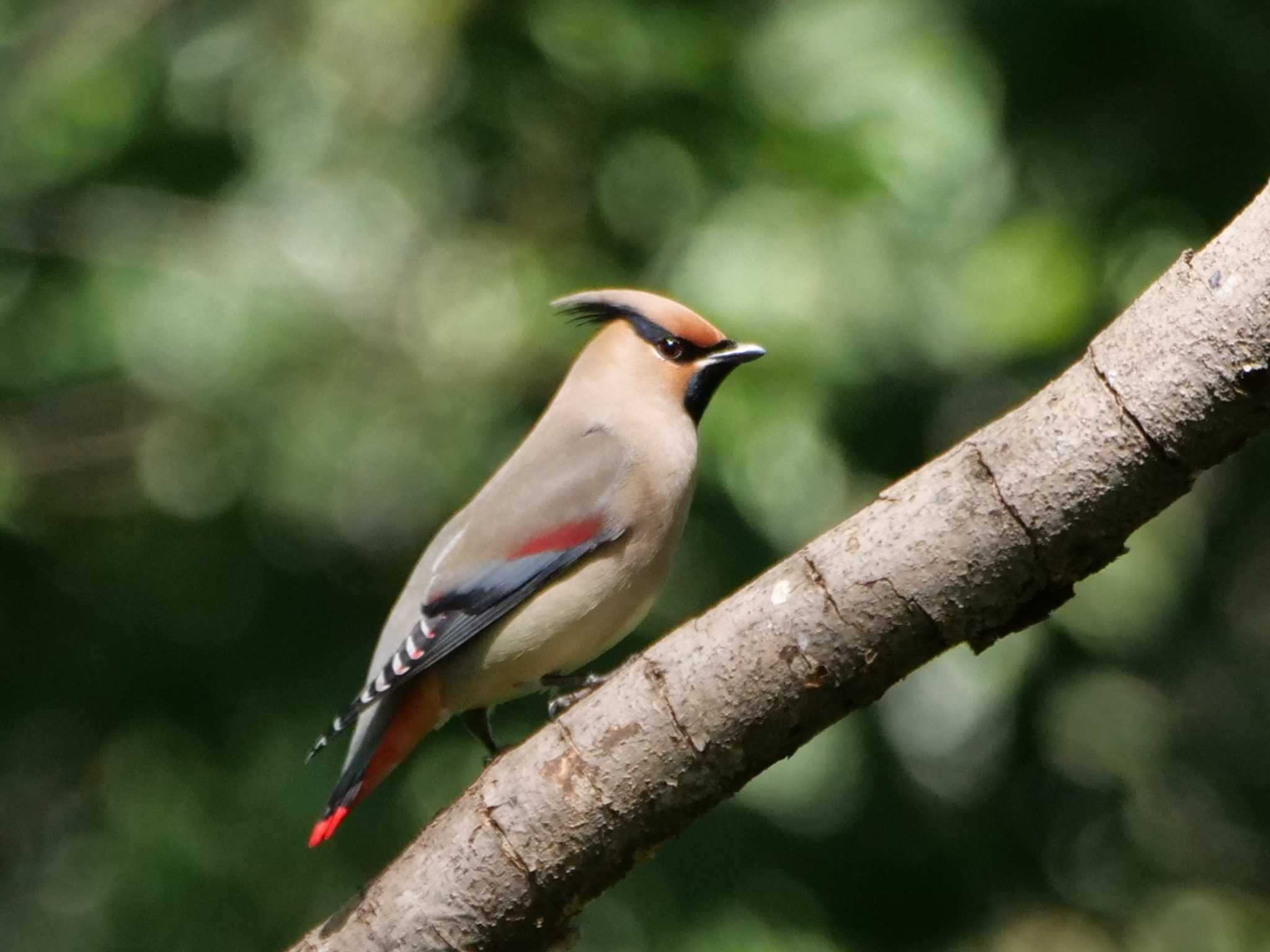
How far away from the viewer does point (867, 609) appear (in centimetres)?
243

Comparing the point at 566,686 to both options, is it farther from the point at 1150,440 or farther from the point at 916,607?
the point at 1150,440

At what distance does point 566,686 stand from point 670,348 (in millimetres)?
1022

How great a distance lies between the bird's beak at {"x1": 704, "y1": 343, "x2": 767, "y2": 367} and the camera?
457cm

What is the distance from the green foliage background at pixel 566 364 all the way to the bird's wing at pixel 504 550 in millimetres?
692

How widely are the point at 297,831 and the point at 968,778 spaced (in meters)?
1.99

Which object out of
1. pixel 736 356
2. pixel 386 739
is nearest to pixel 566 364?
pixel 736 356

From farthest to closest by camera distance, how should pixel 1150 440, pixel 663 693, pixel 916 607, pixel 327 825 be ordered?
1. pixel 327 825
2. pixel 663 693
3. pixel 916 607
4. pixel 1150 440

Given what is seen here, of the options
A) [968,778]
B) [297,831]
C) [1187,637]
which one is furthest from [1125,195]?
[297,831]

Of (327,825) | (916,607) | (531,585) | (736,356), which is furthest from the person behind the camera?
(736,356)

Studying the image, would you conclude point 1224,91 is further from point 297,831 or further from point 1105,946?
point 297,831

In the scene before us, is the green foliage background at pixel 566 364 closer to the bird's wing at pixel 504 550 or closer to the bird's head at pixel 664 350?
the bird's head at pixel 664 350

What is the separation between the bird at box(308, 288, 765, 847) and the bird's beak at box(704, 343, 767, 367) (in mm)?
225

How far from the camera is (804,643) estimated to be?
2.48 metres

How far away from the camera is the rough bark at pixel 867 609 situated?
2.28 m
